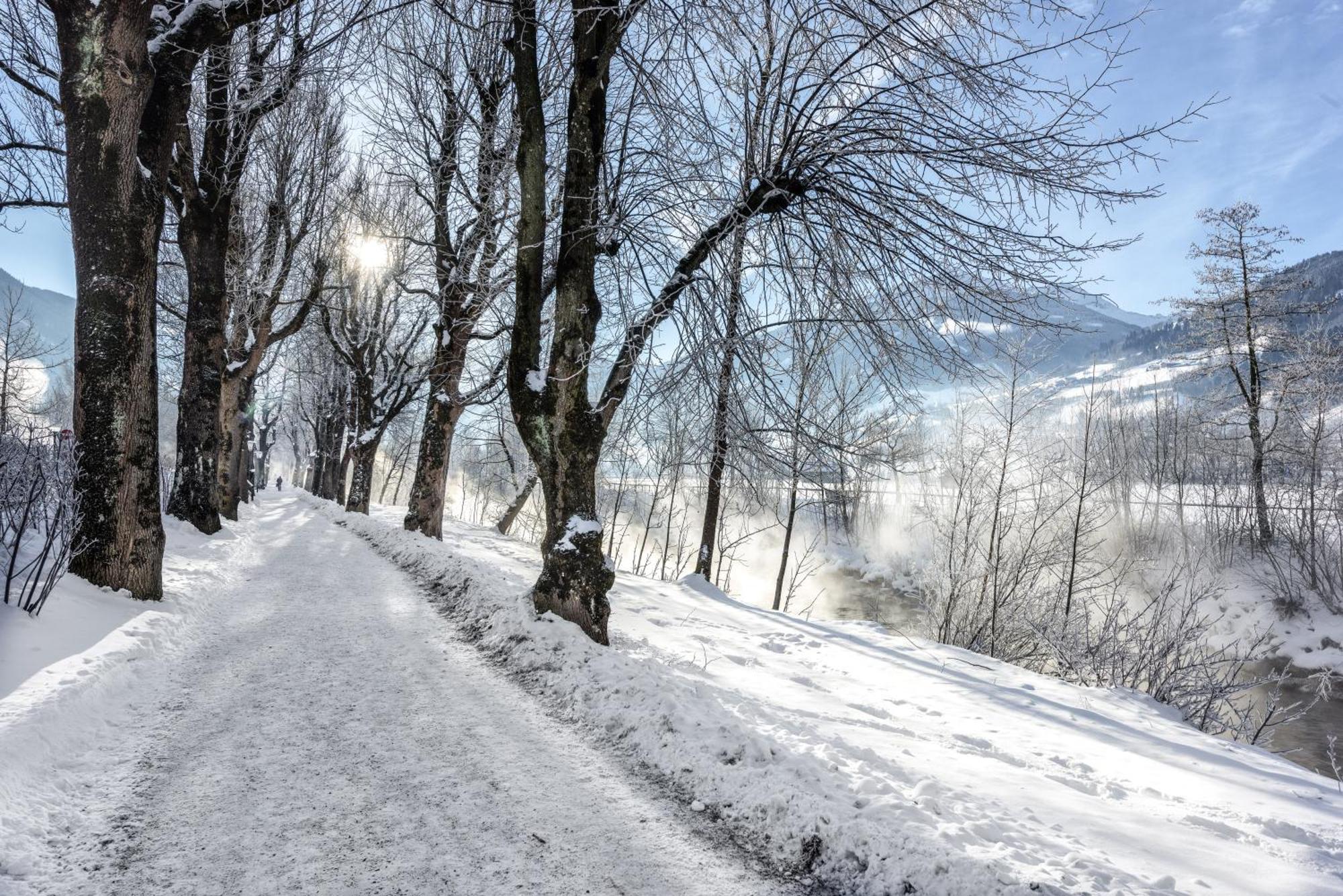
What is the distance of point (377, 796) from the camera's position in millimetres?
2795

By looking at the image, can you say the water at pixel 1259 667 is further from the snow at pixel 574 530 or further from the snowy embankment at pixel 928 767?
the snow at pixel 574 530

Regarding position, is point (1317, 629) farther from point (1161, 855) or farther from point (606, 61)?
point (606, 61)

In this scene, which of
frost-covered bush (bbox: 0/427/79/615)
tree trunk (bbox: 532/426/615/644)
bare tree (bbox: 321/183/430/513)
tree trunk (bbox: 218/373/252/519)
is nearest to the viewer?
frost-covered bush (bbox: 0/427/79/615)

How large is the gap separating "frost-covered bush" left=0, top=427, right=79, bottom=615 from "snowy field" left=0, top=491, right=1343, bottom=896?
0.84 feet

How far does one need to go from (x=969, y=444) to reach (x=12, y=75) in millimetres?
20829

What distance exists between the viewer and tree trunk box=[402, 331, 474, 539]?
12352 millimetres

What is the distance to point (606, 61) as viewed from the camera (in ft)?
18.4

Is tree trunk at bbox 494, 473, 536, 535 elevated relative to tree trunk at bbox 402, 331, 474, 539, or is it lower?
lower

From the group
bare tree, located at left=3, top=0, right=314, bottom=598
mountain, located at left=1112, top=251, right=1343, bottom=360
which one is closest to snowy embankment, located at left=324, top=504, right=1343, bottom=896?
bare tree, located at left=3, top=0, right=314, bottom=598

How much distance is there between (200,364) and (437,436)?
423 cm

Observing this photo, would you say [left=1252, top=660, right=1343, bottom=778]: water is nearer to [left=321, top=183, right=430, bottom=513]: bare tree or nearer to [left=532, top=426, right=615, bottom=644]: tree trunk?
[left=532, top=426, right=615, bottom=644]: tree trunk

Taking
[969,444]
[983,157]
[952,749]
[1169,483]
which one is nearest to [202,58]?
[983,157]

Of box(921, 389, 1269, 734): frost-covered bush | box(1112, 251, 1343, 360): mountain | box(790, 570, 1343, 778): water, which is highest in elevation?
box(1112, 251, 1343, 360): mountain

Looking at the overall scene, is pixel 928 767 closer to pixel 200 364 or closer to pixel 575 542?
pixel 575 542
